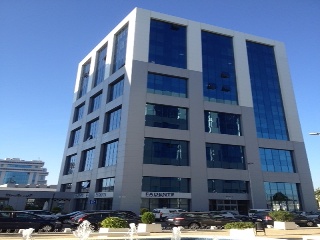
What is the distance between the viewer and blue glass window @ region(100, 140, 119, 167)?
47.9 meters

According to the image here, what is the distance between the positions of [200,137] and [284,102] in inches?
975

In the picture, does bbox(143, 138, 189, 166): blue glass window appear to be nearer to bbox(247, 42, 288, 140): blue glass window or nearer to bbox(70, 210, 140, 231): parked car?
bbox(247, 42, 288, 140): blue glass window

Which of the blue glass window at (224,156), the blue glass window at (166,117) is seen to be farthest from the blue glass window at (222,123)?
the blue glass window at (166,117)

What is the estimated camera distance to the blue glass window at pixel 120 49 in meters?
54.8

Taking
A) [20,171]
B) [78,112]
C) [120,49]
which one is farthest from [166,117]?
[20,171]

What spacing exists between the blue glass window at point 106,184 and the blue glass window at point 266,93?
30168mm

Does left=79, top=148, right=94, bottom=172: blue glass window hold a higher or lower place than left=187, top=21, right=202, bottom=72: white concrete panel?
lower

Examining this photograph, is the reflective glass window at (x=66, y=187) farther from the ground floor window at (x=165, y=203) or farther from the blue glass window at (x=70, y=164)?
the ground floor window at (x=165, y=203)

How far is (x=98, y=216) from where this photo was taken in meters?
24.9

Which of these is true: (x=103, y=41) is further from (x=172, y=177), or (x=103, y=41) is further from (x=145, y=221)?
(x=145, y=221)

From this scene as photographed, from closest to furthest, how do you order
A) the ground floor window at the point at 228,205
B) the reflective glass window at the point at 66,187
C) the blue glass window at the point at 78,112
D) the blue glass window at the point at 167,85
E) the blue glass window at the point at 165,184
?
the blue glass window at the point at 165,184
the ground floor window at the point at 228,205
the blue glass window at the point at 167,85
the reflective glass window at the point at 66,187
the blue glass window at the point at 78,112

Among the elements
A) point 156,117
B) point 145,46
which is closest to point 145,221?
point 156,117

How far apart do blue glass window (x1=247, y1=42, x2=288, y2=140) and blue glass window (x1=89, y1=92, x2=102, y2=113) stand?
109 ft

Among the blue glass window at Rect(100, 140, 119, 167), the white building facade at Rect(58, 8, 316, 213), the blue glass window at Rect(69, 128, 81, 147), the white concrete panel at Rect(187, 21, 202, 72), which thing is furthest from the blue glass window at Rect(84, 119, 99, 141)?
the white concrete panel at Rect(187, 21, 202, 72)
